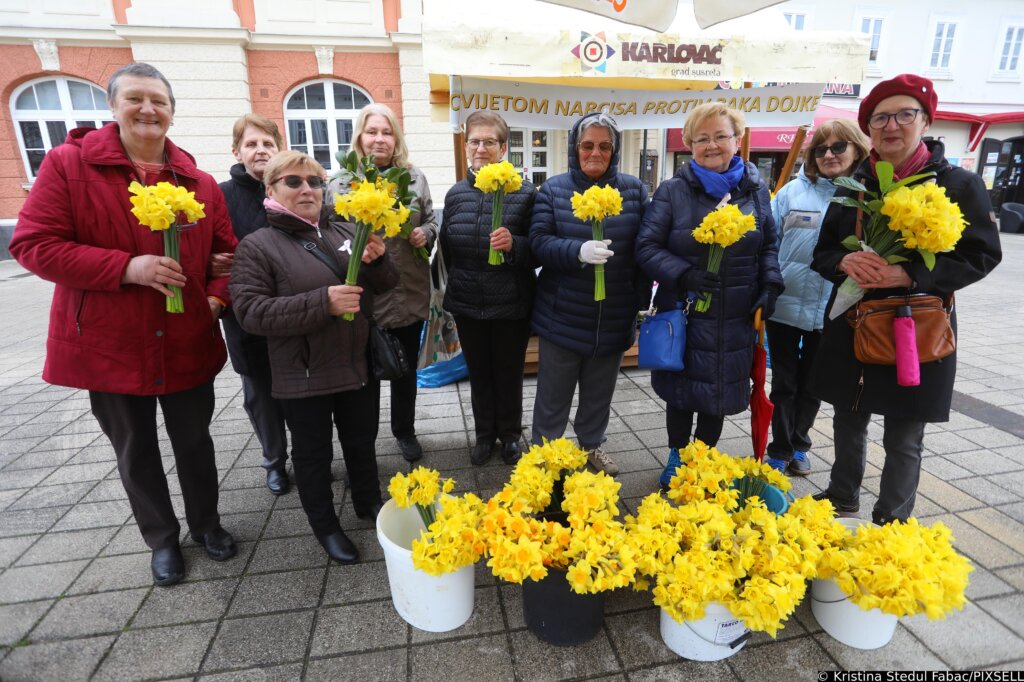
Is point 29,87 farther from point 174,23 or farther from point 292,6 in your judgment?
point 292,6

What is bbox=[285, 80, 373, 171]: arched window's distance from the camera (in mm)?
12406

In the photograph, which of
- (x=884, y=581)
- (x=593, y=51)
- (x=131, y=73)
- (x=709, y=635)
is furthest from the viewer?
(x=593, y=51)

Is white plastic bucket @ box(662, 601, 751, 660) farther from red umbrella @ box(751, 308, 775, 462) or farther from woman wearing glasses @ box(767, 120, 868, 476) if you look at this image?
woman wearing glasses @ box(767, 120, 868, 476)

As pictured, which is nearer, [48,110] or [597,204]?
[597,204]

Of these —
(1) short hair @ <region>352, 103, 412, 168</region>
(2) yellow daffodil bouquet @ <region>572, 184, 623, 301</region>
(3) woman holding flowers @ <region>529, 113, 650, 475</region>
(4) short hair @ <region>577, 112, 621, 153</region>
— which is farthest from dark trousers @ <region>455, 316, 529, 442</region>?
(4) short hair @ <region>577, 112, 621, 153</region>

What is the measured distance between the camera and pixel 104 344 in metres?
2.04

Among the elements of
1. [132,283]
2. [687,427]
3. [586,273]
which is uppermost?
[132,283]

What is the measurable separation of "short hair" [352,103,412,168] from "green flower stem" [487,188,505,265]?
57cm

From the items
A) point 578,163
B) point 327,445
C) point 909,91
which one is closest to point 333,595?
point 327,445

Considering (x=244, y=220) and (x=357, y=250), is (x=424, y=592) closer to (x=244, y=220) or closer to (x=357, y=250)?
(x=357, y=250)

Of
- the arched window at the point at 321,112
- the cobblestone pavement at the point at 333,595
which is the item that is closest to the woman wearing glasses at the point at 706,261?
the cobblestone pavement at the point at 333,595

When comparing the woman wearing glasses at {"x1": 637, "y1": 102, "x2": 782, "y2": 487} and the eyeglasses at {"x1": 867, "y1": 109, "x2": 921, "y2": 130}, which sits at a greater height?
the eyeglasses at {"x1": 867, "y1": 109, "x2": 921, "y2": 130}

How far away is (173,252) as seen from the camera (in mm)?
2012

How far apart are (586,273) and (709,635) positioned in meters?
1.73
